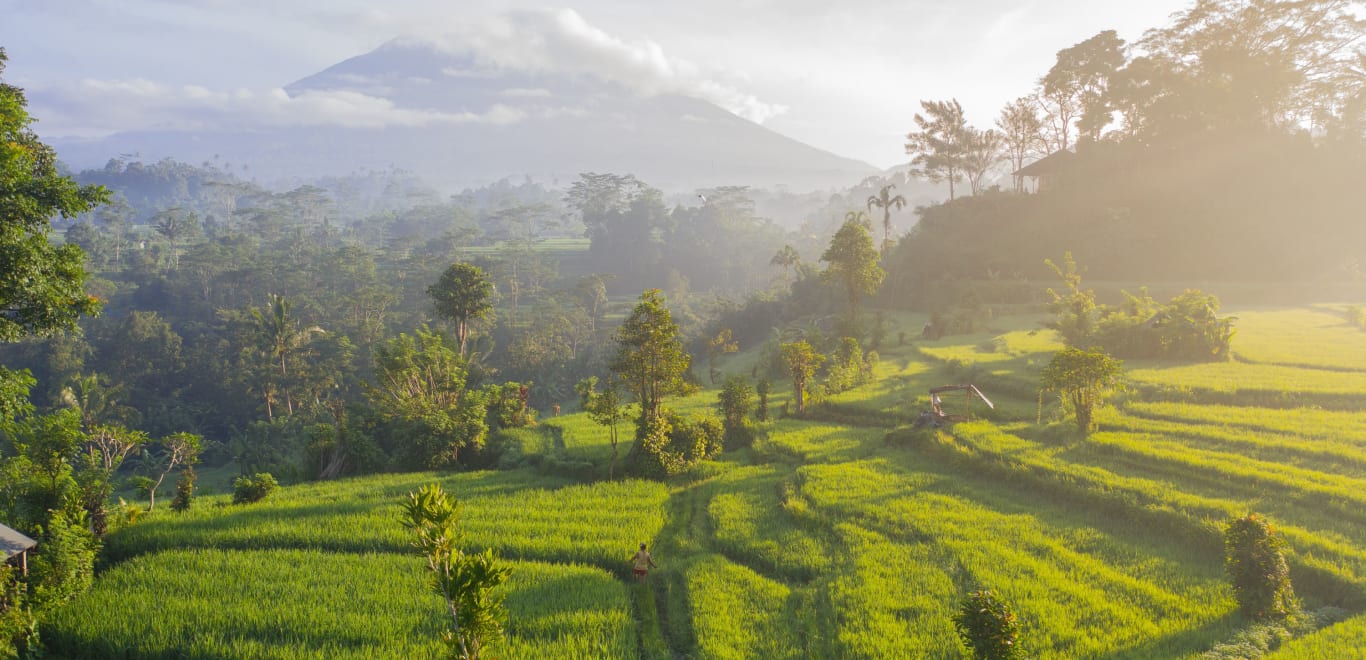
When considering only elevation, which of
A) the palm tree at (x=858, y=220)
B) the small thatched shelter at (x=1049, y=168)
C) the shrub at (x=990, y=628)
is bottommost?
the shrub at (x=990, y=628)

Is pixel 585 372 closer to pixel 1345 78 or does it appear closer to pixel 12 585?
pixel 12 585

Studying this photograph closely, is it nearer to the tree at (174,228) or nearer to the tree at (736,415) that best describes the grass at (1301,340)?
the tree at (736,415)

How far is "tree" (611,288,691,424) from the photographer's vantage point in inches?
610

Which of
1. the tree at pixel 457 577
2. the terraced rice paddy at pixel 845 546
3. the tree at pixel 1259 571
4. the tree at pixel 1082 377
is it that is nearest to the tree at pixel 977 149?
the terraced rice paddy at pixel 845 546

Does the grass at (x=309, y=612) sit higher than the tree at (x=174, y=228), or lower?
lower

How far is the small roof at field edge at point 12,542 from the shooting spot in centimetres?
889

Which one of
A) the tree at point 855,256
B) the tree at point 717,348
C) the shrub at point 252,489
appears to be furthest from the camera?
the tree at point 717,348

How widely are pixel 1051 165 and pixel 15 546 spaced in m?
54.1

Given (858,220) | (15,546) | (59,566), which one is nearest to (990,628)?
(59,566)

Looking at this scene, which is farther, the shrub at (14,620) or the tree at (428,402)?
the tree at (428,402)

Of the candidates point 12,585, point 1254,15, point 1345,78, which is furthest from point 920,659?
point 1345,78

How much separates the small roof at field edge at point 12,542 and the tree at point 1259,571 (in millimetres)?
16976

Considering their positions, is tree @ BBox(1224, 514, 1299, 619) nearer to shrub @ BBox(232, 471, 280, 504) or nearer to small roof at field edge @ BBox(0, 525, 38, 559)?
small roof at field edge @ BBox(0, 525, 38, 559)

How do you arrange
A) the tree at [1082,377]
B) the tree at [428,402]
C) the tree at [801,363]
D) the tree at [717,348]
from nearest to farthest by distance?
the tree at [1082,377], the tree at [428,402], the tree at [801,363], the tree at [717,348]
